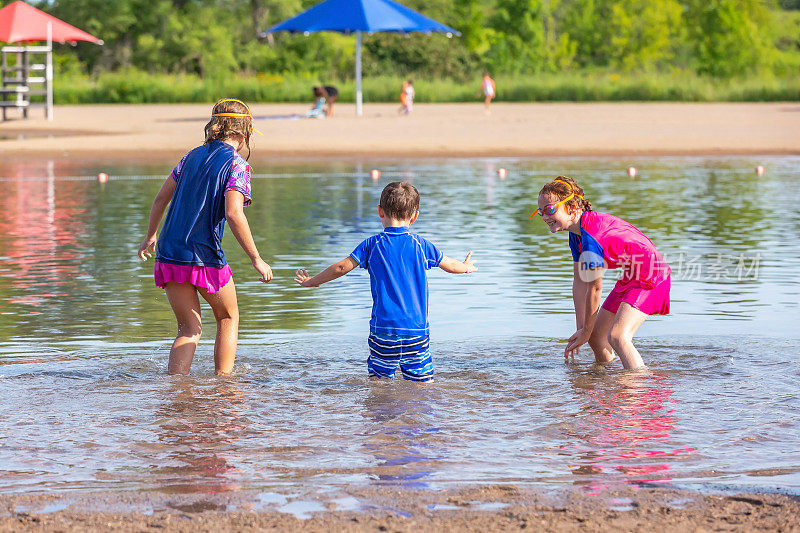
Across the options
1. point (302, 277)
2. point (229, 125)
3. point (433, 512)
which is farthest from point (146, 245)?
point (433, 512)

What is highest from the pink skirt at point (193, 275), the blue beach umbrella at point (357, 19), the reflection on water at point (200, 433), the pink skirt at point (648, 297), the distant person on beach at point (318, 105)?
the blue beach umbrella at point (357, 19)

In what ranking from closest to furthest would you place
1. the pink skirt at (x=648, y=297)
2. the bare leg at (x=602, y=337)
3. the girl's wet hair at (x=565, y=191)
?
the girl's wet hair at (x=565, y=191)
the pink skirt at (x=648, y=297)
the bare leg at (x=602, y=337)

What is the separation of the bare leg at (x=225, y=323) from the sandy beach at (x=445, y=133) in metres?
19.7

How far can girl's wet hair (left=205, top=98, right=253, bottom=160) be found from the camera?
6664 millimetres

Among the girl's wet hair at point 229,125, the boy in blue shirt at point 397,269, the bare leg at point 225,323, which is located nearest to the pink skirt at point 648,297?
the boy in blue shirt at point 397,269

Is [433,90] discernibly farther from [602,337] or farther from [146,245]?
[146,245]

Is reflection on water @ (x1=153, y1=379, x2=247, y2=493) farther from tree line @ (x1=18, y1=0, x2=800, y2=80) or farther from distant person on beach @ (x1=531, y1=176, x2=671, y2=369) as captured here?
tree line @ (x1=18, y1=0, x2=800, y2=80)

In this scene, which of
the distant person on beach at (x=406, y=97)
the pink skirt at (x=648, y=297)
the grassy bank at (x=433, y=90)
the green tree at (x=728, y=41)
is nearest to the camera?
the pink skirt at (x=648, y=297)

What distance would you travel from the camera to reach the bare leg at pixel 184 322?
21.9 feet

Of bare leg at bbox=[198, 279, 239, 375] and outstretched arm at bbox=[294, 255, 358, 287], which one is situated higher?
outstretched arm at bbox=[294, 255, 358, 287]

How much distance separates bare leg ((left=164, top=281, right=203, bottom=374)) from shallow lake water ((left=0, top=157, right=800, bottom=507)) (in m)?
0.13

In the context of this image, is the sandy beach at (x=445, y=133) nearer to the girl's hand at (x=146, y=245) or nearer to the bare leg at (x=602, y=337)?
the girl's hand at (x=146, y=245)

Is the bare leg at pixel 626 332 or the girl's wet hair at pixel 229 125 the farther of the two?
the bare leg at pixel 626 332

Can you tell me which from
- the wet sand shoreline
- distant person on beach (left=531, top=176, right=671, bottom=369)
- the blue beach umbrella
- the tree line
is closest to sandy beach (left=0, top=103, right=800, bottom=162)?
the blue beach umbrella
